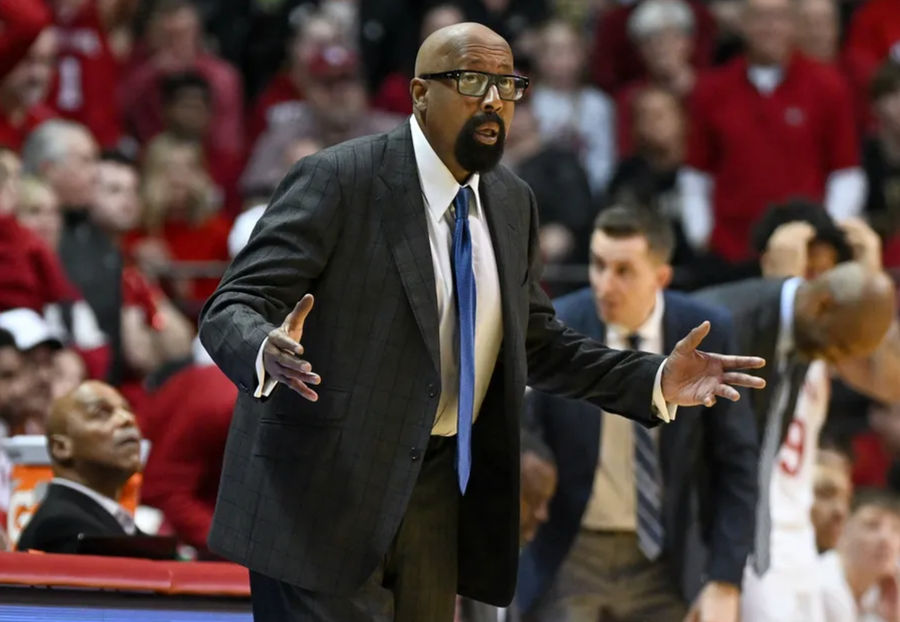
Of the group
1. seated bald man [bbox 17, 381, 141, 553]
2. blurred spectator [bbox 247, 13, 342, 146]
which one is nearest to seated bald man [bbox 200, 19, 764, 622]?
seated bald man [bbox 17, 381, 141, 553]

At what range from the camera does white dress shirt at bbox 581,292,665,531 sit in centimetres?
620

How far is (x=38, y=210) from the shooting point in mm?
8469

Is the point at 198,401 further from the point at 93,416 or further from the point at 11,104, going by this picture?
the point at 11,104

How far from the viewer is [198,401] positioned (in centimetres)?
676

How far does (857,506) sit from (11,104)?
14.4 feet

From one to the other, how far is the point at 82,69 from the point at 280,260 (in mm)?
6733

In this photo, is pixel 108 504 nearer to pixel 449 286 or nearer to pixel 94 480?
pixel 94 480

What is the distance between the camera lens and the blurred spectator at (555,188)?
9617 millimetres

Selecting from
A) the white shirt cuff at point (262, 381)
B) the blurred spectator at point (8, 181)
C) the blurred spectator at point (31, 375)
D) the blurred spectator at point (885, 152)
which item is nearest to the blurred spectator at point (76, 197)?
the blurred spectator at point (8, 181)

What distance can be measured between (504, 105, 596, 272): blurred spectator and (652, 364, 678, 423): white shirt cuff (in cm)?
531

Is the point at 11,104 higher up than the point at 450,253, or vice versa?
the point at 11,104

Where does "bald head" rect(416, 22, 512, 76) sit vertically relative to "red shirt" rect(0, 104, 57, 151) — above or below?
below

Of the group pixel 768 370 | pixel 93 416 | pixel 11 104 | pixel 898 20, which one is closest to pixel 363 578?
pixel 93 416

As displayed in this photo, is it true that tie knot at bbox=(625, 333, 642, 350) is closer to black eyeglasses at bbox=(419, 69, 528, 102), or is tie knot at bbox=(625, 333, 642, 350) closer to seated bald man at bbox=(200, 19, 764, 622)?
seated bald man at bbox=(200, 19, 764, 622)
